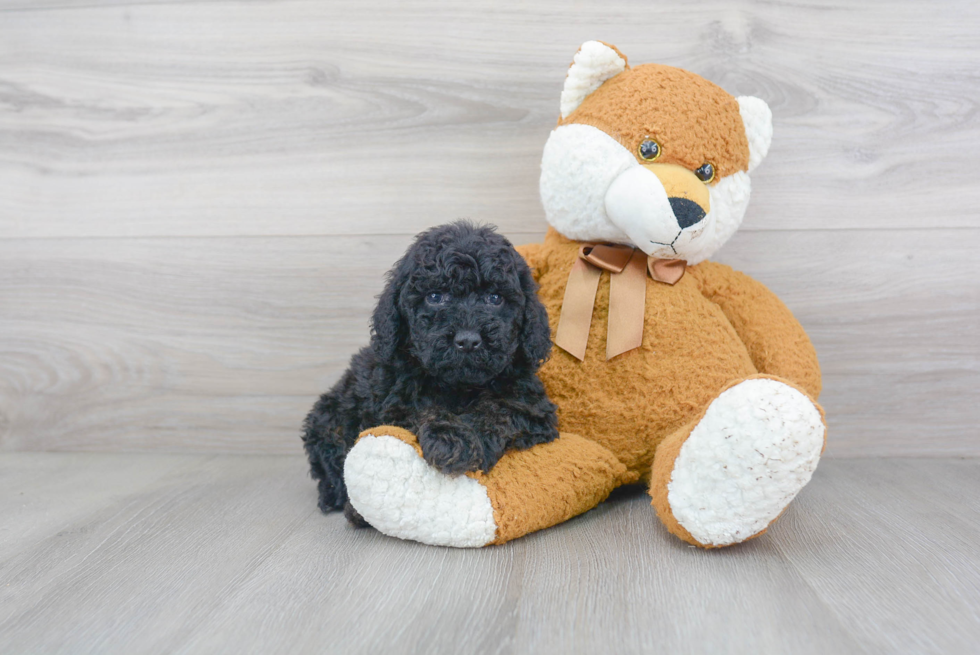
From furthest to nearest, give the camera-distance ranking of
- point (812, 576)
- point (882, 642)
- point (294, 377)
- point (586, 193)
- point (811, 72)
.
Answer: point (294, 377)
point (811, 72)
point (586, 193)
point (812, 576)
point (882, 642)

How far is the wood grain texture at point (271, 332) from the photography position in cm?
139

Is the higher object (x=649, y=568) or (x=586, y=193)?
(x=586, y=193)

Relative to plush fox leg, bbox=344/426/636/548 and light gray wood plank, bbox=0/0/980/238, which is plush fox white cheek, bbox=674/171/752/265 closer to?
light gray wood plank, bbox=0/0/980/238

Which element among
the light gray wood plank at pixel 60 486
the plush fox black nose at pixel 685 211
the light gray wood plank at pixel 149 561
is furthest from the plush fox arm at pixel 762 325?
Result: the light gray wood plank at pixel 60 486

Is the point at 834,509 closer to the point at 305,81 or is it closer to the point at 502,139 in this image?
the point at 502,139

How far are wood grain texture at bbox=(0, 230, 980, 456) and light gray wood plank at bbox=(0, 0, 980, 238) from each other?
0.06 m

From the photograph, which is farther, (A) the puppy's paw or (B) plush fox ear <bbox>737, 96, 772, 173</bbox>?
(B) plush fox ear <bbox>737, 96, 772, 173</bbox>

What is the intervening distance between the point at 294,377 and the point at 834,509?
1026 mm

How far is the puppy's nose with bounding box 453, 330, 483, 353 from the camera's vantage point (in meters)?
0.90

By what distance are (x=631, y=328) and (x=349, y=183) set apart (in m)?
0.68

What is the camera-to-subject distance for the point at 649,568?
0.88m

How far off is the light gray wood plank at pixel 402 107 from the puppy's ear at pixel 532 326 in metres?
0.45

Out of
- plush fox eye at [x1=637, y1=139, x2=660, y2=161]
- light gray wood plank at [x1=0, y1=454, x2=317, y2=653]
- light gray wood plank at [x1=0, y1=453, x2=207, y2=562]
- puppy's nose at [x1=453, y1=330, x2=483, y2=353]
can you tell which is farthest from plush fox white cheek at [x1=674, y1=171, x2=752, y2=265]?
light gray wood plank at [x1=0, y1=453, x2=207, y2=562]

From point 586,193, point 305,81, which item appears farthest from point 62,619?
point 305,81
